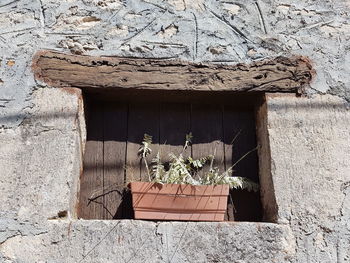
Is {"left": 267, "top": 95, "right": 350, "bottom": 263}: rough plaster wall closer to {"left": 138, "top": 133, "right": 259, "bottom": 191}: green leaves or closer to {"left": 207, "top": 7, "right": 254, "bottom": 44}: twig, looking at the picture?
{"left": 138, "top": 133, "right": 259, "bottom": 191}: green leaves

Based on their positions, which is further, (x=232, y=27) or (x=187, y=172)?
(x=232, y=27)

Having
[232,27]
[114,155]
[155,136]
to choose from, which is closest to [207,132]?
[155,136]

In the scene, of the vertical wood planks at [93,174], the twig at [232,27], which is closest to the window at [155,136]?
the vertical wood planks at [93,174]

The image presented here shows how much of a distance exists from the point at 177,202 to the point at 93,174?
0.58 meters

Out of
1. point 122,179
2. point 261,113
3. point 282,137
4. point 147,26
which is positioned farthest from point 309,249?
point 147,26

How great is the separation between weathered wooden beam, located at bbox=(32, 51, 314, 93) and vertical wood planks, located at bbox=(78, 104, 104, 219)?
0.25m

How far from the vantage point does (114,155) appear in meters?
3.13

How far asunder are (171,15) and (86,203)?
1288mm

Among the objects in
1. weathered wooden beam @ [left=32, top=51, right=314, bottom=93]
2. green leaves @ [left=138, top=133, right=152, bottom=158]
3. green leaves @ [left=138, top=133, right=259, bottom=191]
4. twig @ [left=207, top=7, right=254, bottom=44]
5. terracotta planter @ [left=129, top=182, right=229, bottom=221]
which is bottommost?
terracotta planter @ [left=129, top=182, right=229, bottom=221]

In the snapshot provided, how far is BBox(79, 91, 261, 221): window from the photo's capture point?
3041 millimetres

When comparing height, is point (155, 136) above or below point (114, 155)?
above

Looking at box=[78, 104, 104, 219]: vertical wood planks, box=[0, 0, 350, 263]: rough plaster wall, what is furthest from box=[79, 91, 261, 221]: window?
box=[0, 0, 350, 263]: rough plaster wall

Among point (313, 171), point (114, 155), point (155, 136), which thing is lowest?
point (313, 171)

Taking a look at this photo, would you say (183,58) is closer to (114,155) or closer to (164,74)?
(164,74)
